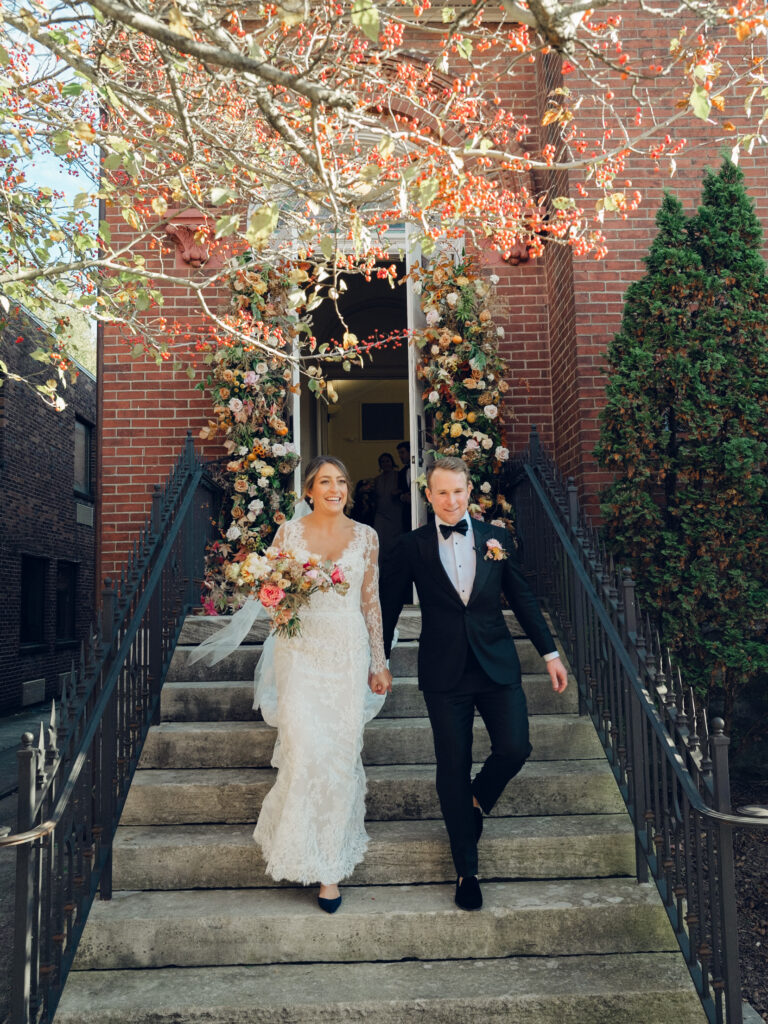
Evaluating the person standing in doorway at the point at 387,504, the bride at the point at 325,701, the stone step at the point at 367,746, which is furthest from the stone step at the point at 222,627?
the person standing in doorway at the point at 387,504

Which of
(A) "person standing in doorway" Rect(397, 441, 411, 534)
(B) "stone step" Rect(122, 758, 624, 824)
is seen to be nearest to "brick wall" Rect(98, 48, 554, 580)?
(A) "person standing in doorway" Rect(397, 441, 411, 534)

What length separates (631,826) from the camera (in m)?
4.06

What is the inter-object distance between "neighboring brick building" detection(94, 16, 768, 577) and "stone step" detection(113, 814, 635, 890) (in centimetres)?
307

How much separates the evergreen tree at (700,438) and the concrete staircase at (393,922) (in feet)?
4.57

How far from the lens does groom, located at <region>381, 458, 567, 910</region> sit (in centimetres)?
370

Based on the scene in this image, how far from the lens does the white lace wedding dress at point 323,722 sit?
368cm

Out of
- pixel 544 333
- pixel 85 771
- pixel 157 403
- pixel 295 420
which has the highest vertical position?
pixel 544 333

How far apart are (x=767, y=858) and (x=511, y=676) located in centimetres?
257

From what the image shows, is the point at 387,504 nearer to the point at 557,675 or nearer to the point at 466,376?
the point at 466,376

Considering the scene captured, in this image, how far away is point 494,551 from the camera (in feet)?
12.6

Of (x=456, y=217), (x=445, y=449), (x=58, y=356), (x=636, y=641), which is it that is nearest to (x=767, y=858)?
(x=636, y=641)

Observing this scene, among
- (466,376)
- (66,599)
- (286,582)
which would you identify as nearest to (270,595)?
(286,582)

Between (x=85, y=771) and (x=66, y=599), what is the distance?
17313mm

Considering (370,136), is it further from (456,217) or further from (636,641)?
(636,641)
